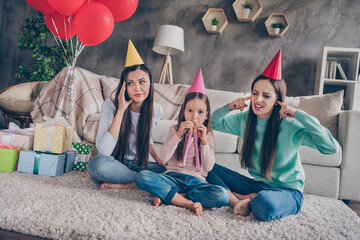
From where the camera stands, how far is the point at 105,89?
2.22 metres

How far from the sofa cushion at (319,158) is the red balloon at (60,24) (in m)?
1.81

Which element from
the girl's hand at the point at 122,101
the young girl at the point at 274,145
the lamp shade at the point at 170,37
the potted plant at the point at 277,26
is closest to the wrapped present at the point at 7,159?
the girl's hand at the point at 122,101

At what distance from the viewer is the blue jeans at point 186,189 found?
1.05m

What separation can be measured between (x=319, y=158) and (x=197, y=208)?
946 mm

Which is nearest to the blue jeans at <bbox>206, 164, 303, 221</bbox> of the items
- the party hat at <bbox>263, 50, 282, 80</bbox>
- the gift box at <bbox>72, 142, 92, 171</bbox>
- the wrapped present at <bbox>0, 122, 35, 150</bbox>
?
the party hat at <bbox>263, 50, 282, 80</bbox>

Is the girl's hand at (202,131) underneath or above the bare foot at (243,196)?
above

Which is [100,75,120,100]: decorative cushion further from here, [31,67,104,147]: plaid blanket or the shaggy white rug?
the shaggy white rug

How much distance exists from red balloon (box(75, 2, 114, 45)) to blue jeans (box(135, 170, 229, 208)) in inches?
43.2

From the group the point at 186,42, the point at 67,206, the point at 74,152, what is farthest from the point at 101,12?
the point at 186,42

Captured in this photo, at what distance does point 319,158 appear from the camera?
Answer: 5.08ft

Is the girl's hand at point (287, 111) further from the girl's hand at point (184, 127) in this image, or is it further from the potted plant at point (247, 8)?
the potted plant at point (247, 8)

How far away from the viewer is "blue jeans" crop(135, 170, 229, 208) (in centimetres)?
105

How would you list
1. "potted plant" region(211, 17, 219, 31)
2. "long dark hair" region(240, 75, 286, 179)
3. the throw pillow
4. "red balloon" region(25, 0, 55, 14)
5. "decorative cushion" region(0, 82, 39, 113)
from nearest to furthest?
"long dark hair" region(240, 75, 286, 179), the throw pillow, "red balloon" region(25, 0, 55, 14), "decorative cushion" region(0, 82, 39, 113), "potted plant" region(211, 17, 219, 31)

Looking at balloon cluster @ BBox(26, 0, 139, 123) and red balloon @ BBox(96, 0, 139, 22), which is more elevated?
red balloon @ BBox(96, 0, 139, 22)
